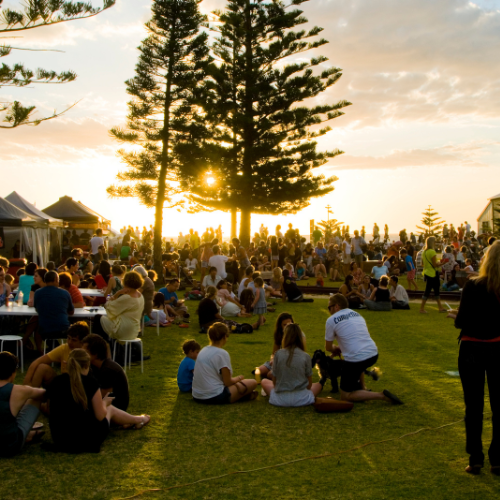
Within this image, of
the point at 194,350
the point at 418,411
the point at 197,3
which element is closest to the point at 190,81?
the point at 197,3

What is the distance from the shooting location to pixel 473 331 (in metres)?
3.54

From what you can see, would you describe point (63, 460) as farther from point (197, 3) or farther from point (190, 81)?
point (197, 3)

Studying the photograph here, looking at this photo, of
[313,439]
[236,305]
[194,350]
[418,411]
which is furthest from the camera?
[236,305]

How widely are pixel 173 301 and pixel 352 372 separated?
20.3 ft

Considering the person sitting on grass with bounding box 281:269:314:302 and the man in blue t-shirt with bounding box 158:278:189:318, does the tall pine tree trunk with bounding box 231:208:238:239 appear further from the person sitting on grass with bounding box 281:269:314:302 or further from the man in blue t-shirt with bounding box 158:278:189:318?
the man in blue t-shirt with bounding box 158:278:189:318

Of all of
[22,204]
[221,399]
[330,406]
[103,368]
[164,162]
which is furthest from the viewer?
[164,162]

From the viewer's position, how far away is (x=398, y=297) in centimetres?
1284

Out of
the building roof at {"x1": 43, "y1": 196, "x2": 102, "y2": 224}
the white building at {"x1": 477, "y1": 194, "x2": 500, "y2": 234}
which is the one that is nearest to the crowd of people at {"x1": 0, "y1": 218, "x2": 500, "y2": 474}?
the building roof at {"x1": 43, "y1": 196, "x2": 102, "y2": 224}

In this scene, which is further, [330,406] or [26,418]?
[330,406]

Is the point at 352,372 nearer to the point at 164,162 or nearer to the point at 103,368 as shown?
the point at 103,368

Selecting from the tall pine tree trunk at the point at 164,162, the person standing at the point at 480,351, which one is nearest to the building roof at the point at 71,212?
the tall pine tree trunk at the point at 164,162

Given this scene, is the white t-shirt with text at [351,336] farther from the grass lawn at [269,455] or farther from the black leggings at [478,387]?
the black leggings at [478,387]

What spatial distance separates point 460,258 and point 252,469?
15.8 metres

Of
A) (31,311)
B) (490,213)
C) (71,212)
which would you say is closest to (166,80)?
(71,212)
